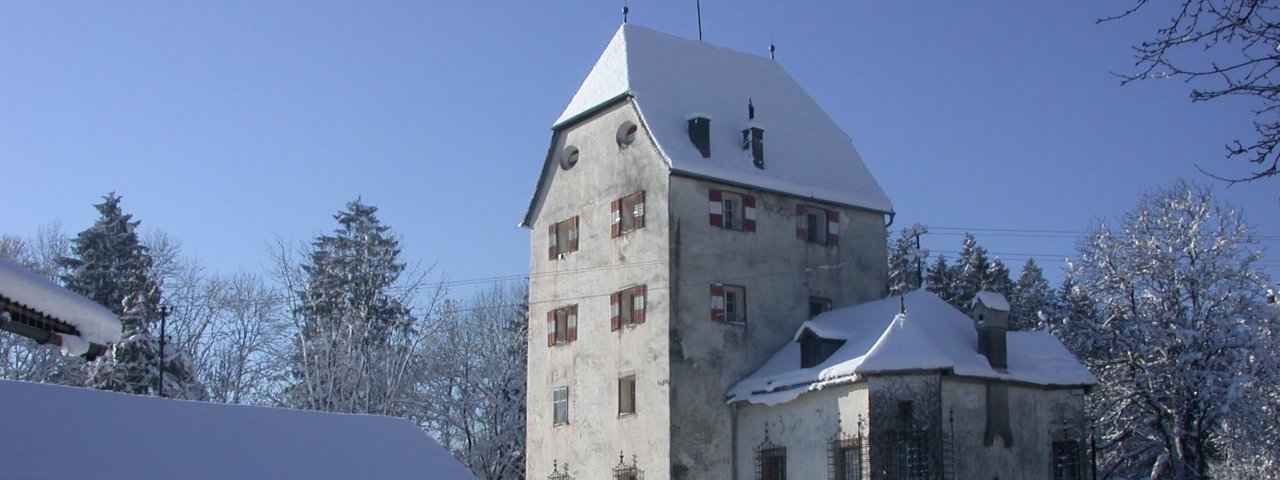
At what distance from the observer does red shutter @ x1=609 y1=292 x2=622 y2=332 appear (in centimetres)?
3766

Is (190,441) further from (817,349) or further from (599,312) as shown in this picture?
(599,312)

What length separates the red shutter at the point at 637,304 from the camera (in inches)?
1444

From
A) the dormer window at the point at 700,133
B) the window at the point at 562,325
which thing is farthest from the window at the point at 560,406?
the dormer window at the point at 700,133

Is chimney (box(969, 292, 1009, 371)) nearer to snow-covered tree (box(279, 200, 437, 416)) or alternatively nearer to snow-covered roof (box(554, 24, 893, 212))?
snow-covered roof (box(554, 24, 893, 212))

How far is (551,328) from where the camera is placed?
40.6m

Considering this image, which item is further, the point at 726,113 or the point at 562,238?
the point at 562,238

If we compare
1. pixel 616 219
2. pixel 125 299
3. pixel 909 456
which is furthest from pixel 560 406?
pixel 125 299

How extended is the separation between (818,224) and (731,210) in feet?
10.6

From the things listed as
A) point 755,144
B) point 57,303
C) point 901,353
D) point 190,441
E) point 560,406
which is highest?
point 755,144

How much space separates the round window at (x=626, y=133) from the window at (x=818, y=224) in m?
5.17

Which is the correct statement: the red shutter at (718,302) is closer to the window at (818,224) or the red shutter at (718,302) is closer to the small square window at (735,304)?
the small square window at (735,304)

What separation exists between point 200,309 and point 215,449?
3060 cm

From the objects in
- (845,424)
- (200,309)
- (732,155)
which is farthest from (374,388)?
(845,424)

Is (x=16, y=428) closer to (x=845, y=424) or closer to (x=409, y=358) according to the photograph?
(x=845, y=424)
